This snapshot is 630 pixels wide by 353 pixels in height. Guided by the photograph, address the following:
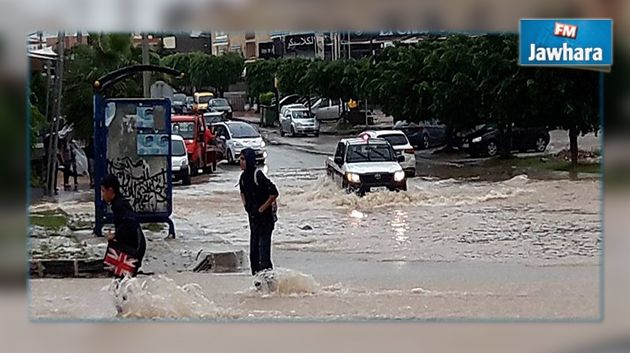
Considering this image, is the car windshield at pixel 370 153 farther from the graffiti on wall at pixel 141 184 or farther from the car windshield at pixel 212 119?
the graffiti on wall at pixel 141 184

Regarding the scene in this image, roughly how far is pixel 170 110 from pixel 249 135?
0.84 m

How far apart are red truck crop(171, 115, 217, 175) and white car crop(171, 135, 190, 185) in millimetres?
49

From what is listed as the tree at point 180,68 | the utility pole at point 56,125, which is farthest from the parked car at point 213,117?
Result: the utility pole at point 56,125

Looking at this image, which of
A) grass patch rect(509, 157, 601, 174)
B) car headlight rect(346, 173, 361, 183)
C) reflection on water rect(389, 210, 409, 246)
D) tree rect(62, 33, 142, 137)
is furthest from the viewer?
grass patch rect(509, 157, 601, 174)

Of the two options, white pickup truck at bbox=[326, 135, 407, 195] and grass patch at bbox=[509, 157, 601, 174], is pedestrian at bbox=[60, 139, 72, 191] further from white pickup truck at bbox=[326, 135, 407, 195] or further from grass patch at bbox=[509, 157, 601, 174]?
grass patch at bbox=[509, 157, 601, 174]

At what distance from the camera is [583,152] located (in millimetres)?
12062

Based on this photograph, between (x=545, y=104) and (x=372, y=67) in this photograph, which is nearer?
(x=372, y=67)

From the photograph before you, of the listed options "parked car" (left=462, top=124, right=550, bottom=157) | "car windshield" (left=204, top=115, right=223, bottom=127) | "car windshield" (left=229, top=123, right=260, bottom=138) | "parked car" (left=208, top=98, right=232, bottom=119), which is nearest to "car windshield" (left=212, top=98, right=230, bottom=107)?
"parked car" (left=208, top=98, right=232, bottom=119)

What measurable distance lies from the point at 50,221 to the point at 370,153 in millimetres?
3262

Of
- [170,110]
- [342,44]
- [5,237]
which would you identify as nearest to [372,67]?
[342,44]

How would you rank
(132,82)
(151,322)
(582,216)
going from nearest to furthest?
(151,322) → (582,216) → (132,82)

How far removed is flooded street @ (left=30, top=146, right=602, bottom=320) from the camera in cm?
1096

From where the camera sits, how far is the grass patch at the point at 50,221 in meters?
11.3

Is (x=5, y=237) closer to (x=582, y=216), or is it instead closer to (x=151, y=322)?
(x=151, y=322)
